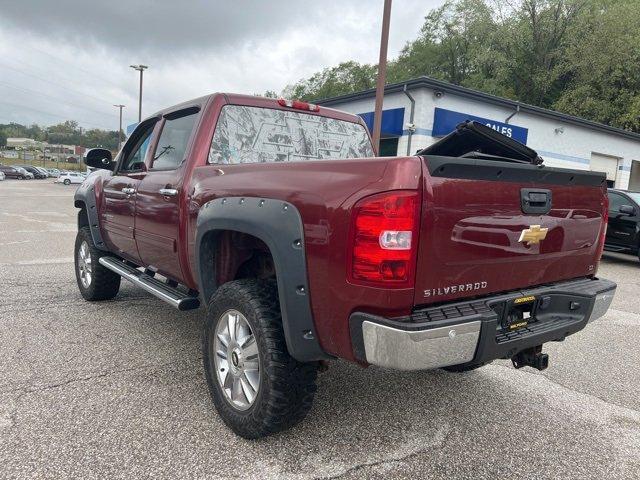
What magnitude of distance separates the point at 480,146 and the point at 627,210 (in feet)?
30.1

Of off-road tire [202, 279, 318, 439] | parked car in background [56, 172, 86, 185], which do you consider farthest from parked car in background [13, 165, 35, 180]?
off-road tire [202, 279, 318, 439]

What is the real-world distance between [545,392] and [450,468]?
1355 millimetres

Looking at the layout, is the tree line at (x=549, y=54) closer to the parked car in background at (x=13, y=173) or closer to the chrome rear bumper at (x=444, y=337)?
the chrome rear bumper at (x=444, y=337)

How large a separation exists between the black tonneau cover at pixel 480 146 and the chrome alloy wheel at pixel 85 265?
4.03 metres

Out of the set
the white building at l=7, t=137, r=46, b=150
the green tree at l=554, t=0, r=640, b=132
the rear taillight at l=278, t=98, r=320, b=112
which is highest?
the green tree at l=554, t=0, r=640, b=132

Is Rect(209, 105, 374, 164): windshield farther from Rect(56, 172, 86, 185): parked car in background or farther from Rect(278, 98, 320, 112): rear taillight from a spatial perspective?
Rect(56, 172, 86, 185): parked car in background

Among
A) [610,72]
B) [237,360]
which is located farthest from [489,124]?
[237,360]

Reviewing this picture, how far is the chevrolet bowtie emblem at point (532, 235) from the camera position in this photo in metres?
2.37

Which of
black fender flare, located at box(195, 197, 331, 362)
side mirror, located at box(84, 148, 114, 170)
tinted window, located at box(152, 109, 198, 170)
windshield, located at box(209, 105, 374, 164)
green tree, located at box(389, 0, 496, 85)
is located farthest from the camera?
green tree, located at box(389, 0, 496, 85)

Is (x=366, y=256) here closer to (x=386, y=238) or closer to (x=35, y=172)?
(x=386, y=238)

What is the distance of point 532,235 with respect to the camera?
241cm

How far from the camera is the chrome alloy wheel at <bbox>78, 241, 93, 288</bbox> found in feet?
16.9

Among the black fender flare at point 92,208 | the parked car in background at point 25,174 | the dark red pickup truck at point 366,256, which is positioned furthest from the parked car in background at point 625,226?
the parked car in background at point 25,174

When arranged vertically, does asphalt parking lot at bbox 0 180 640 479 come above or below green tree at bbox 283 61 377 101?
below
